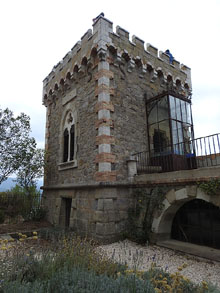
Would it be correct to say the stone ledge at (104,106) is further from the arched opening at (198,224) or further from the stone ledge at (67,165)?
the arched opening at (198,224)

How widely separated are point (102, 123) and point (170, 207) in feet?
10.8

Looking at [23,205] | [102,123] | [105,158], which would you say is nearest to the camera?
[105,158]

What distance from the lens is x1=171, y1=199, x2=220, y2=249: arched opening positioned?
5543 millimetres

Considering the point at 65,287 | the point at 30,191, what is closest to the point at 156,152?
the point at 65,287

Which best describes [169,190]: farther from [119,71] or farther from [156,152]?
[119,71]

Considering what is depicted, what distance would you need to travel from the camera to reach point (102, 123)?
6730 mm

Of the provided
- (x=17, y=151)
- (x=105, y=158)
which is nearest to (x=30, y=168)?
(x=17, y=151)

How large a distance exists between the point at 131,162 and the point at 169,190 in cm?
173

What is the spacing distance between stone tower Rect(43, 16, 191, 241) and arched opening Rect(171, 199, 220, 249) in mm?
1640

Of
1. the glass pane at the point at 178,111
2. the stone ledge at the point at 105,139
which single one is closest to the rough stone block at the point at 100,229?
the stone ledge at the point at 105,139

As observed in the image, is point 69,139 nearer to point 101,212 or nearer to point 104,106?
point 104,106

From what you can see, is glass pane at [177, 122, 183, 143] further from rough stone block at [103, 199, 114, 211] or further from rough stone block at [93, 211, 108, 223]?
rough stone block at [93, 211, 108, 223]

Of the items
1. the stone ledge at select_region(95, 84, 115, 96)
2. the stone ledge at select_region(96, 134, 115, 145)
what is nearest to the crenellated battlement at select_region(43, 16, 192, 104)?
the stone ledge at select_region(95, 84, 115, 96)

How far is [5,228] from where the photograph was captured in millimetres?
7785
